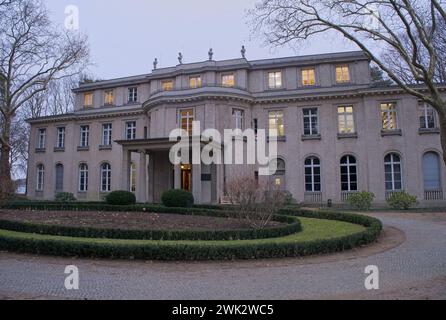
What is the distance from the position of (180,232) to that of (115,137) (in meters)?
22.5

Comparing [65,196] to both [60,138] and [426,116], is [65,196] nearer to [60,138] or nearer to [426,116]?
[60,138]

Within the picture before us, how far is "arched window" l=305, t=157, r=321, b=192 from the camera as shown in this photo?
26.0 meters

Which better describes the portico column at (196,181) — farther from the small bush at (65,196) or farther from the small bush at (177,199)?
the small bush at (65,196)

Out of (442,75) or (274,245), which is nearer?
(274,245)

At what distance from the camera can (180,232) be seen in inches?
423

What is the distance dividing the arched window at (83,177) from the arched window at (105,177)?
190cm

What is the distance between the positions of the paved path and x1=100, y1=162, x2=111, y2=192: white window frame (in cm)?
2202

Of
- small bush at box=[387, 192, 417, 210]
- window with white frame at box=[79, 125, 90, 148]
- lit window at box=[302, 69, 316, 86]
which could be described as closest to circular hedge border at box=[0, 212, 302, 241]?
small bush at box=[387, 192, 417, 210]

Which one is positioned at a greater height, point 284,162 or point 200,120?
point 200,120

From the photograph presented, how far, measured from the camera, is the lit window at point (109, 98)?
3244 centimetres

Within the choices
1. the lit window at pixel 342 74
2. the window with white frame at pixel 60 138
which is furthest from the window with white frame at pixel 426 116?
the window with white frame at pixel 60 138
